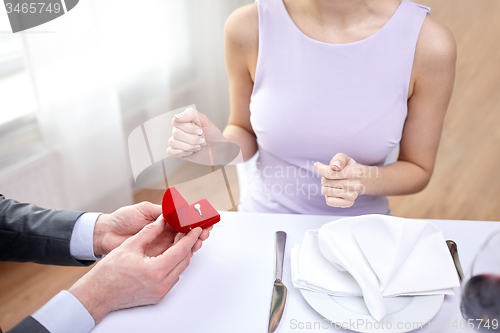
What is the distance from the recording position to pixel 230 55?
981 millimetres

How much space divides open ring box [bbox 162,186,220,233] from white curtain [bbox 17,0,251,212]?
2.00 ft

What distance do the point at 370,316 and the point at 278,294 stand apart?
0.43ft

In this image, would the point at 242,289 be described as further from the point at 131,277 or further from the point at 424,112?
the point at 424,112

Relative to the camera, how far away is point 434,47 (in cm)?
85

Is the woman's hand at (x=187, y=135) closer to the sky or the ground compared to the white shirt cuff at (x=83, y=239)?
closer to the sky

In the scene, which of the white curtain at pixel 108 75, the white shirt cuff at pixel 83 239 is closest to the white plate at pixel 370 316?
the white shirt cuff at pixel 83 239

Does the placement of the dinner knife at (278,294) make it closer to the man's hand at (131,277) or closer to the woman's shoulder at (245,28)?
the man's hand at (131,277)

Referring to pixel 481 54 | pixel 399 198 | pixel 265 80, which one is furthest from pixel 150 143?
pixel 481 54

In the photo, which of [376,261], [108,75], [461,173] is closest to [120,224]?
[376,261]

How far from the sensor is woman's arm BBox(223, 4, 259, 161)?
3.11 ft

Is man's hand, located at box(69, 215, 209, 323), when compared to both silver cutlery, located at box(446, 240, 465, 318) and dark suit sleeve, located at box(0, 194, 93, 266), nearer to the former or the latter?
dark suit sleeve, located at box(0, 194, 93, 266)

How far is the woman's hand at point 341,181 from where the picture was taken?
2.28ft

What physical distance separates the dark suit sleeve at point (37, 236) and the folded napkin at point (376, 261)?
419 mm

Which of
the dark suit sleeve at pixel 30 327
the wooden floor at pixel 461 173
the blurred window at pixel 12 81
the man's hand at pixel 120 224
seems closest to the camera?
the dark suit sleeve at pixel 30 327
